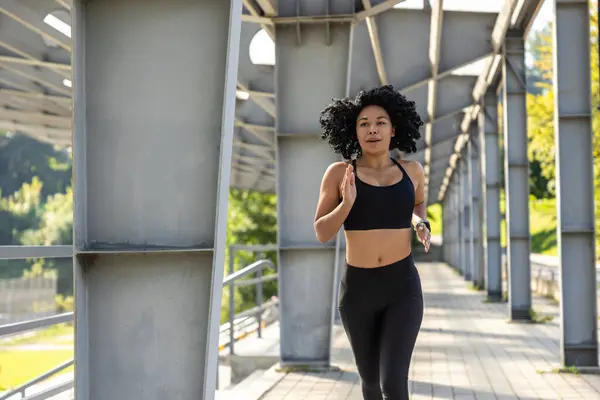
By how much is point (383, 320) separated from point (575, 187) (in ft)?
20.1

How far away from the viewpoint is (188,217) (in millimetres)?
4059

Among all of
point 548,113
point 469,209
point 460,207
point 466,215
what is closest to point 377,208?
point 548,113

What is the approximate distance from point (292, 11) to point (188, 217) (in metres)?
5.74

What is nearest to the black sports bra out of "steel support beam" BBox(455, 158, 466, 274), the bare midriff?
the bare midriff

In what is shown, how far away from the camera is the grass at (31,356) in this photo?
167 ft

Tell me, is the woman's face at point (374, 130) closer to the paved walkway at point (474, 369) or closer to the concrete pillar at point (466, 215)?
the paved walkway at point (474, 369)

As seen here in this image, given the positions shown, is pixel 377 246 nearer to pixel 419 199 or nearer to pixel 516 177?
pixel 419 199

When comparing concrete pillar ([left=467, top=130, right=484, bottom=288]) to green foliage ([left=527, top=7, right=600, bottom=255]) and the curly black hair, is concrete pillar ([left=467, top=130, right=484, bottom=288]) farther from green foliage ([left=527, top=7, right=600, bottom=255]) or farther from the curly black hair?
the curly black hair

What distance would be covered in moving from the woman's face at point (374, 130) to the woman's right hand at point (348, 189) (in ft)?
0.87

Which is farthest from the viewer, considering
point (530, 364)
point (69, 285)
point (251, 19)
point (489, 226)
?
point (69, 285)

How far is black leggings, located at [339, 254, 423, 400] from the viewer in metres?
4.03

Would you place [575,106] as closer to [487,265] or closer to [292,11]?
[292,11]

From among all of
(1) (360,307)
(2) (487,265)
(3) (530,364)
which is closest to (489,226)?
(2) (487,265)

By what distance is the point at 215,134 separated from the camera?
13.4 feet
